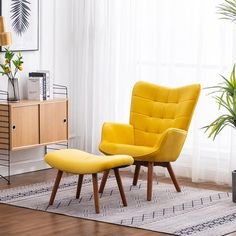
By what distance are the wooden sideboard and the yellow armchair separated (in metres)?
0.85

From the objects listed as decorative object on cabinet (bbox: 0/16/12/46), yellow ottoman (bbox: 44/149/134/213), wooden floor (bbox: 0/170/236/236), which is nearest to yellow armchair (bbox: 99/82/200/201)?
yellow ottoman (bbox: 44/149/134/213)

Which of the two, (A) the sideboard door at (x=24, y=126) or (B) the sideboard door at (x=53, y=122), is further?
(B) the sideboard door at (x=53, y=122)

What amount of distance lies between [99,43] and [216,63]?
4.51ft

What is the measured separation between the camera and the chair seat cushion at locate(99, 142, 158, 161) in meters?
5.72

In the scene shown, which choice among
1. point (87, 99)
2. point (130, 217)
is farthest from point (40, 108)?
point (130, 217)

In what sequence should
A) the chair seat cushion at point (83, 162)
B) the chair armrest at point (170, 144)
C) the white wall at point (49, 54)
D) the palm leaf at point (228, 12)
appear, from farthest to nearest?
the white wall at point (49, 54), the palm leaf at point (228, 12), the chair armrest at point (170, 144), the chair seat cushion at point (83, 162)

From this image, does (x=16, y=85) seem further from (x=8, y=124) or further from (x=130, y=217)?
(x=130, y=217)

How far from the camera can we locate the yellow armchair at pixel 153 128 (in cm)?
574

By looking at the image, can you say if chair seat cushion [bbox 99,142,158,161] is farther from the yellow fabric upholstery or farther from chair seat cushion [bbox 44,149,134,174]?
chair seat cushion [bbox 44,149,134,174]

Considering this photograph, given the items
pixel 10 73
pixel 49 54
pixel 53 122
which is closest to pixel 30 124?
pixel 53 122

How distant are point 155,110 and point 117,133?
0.40 metres

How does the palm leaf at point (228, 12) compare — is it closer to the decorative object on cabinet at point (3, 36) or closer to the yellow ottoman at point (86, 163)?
the yellow ottoman at point (86, 163)

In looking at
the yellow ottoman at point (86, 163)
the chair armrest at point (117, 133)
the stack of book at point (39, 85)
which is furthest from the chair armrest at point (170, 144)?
the stack of book at point (39, 85)

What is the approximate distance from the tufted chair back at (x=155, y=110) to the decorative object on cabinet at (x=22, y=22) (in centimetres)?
128
